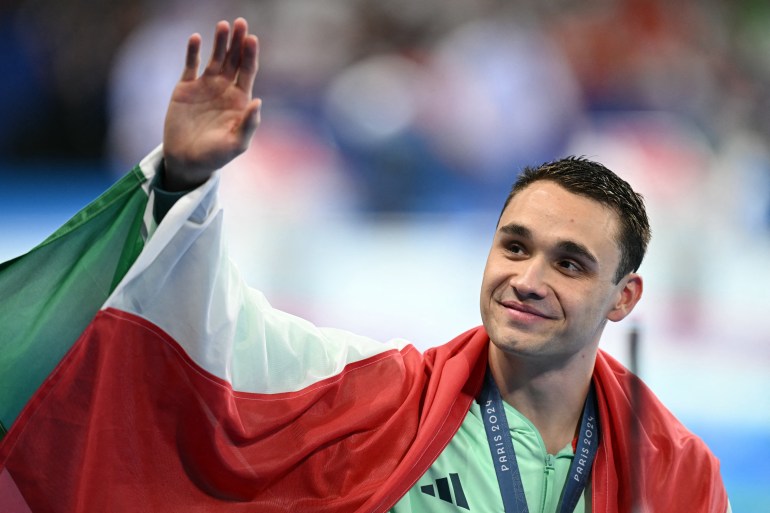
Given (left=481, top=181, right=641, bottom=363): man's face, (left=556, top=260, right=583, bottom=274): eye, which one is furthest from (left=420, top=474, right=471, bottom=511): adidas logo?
(left=556, top=260, right=583, bottom=274): eye

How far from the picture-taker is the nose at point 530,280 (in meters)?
1.83

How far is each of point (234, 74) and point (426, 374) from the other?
2.82 feet

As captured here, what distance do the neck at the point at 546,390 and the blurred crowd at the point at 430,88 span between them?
2.56m

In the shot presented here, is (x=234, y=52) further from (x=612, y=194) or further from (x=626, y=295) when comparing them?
(x=626, y=295)

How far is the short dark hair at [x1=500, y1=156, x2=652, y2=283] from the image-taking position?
1.98 metres

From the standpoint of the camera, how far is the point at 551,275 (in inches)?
74.4

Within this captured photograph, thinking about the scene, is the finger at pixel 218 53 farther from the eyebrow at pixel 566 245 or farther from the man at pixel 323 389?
the eyebrow at pixel 566 245

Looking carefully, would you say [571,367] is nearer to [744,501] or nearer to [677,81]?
[744,501]

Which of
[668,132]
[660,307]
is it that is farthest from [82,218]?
[668,132]

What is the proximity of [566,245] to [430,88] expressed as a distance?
3010mm

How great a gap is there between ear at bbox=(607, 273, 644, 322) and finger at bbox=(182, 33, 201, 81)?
111 centimetres

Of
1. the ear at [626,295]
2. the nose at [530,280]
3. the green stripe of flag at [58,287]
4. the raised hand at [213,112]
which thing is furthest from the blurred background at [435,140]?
the raised hand at [213,112]

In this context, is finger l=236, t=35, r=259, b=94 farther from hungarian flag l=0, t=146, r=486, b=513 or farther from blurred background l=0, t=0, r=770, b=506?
blurred background l=0, t=0, r=770, b=506

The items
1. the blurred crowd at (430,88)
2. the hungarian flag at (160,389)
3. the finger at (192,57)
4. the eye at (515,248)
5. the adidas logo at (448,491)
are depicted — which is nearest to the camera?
the finger at (192,57)
